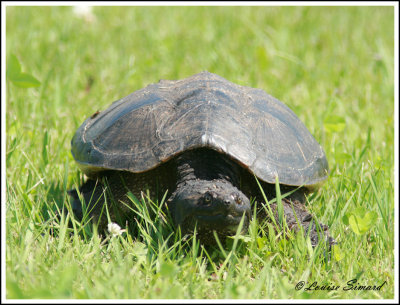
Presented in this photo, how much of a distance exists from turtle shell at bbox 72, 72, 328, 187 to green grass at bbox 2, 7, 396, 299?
289 millimetres

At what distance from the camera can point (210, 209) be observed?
2330mm

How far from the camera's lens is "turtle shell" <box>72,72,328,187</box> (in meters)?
2.70

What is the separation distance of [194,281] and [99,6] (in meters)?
6.56

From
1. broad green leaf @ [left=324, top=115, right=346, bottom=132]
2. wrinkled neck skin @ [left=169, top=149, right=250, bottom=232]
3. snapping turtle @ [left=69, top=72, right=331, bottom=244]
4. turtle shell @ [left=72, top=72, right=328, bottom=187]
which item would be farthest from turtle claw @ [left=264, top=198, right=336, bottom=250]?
broad green leaf @ [left=324, top=115, right=346, bottom=132]

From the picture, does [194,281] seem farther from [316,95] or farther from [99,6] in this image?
[99,6]

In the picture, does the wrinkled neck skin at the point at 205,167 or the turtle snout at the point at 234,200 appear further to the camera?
the wrinkled neck skin at the point at 205,167

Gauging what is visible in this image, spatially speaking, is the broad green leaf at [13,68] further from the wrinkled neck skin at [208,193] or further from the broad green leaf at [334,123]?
the broad green leaf at [334,123]

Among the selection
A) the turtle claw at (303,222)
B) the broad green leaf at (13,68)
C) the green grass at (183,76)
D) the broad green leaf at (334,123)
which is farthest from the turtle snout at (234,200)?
the broad green leaf at (334,123)

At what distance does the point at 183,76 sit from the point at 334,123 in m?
2.07

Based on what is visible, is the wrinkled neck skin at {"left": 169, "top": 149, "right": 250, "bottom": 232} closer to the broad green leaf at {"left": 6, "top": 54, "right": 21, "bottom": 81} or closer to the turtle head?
the turtle head

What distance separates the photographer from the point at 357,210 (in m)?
2.68

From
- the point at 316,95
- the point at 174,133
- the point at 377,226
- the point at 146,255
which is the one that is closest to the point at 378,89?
the point at 316,95

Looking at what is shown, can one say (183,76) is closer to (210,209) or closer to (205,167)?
(205,167)

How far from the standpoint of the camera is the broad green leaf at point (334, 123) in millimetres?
4195
